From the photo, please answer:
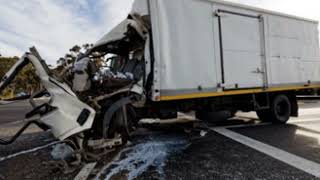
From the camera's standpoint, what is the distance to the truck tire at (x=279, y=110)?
6855mm

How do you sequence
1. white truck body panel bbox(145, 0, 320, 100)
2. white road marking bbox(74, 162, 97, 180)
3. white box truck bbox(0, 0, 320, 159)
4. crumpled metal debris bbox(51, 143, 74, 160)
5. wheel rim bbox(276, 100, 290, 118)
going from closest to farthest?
white road marking bbox(74, 162, 97, 180), white box truck bbox(0, 0, 320, 159), crumpled metal debris bbox(51, 143, 74, 160), white truck body panel bbox(145, 0, 320, 100), wheel rim bbox(276, 100, 290, 118)

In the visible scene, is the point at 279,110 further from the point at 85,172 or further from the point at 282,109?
the point at 85,172

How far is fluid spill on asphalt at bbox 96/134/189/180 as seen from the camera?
3.45m

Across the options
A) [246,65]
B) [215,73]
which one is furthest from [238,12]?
[215,73]

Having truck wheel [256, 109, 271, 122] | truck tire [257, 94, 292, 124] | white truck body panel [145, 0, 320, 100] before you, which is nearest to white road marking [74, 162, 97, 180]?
white truck body panel [145, 0, 320, 100]

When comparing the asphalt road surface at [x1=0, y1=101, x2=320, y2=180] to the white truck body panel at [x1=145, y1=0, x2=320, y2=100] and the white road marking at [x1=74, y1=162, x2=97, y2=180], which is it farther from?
the white truck body panel at [x1=145, y1=0, x2=320, y2=100]

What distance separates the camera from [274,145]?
4.71 m

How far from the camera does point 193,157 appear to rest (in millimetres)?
4094

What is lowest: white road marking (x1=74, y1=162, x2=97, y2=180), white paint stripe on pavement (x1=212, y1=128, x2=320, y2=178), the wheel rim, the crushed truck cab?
white paint stripe on pavement (x1=212, y1=128, x2=320, y2=178)

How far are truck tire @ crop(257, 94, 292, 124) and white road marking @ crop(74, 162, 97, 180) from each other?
17.8ft

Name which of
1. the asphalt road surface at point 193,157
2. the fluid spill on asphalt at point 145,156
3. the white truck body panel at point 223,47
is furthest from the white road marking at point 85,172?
the white truck body panel at point 223,47

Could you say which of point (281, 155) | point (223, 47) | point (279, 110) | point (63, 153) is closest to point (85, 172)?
point (63, 153)

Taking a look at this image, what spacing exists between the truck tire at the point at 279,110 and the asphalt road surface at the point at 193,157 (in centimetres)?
86

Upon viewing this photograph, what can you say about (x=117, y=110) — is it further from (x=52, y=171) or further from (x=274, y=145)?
(x=274, y=145)
